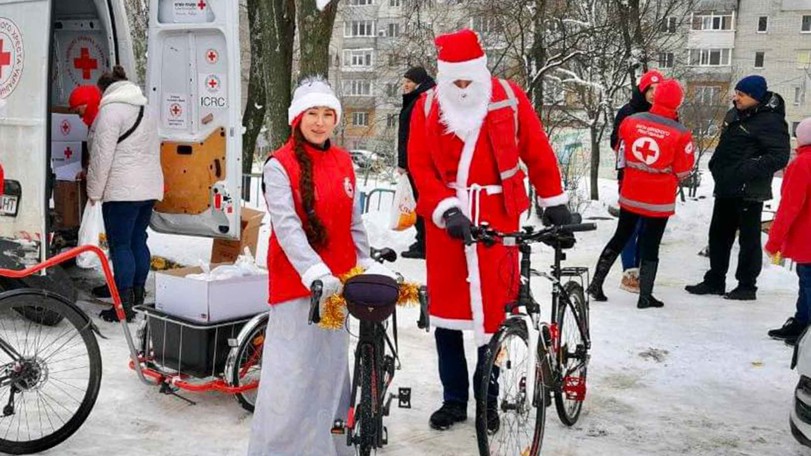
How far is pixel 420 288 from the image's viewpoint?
354cm

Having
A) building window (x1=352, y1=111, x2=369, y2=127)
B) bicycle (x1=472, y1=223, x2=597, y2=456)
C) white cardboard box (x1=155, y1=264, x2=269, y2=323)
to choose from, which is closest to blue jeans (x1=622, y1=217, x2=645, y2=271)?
bicycle (x1=472, y1=223, x2=597, y2=456)

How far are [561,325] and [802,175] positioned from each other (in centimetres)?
269

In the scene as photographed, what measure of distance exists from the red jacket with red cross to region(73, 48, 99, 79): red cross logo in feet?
15.6

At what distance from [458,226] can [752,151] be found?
4434 millimetres

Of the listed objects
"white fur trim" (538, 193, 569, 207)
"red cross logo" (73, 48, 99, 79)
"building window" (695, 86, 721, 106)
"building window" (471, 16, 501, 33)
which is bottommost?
"white fur trim" (538, 193, 569, 207)

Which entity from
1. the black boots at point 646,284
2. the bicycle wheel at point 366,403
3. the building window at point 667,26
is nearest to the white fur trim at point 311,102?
the bicycle wheel at point 366,403

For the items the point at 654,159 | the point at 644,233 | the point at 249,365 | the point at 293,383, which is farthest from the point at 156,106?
the point at 644,233

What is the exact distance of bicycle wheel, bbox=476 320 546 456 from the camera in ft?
11.2

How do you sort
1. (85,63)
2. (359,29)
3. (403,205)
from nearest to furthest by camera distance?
(85,63)
(403,205)
(359,29)

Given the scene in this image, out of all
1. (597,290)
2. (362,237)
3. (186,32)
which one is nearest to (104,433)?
(362,237)

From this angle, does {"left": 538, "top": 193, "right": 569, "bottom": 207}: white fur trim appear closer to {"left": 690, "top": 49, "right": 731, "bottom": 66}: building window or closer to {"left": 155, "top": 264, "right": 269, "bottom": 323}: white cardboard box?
{"left": 155, "top": 264, "right": 269, "bottom": 323}: white cardboard box

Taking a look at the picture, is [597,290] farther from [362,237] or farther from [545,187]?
[362,237]

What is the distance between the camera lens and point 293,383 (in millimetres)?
3543

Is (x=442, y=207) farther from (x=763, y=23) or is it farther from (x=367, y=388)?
(x=763, y=23)
